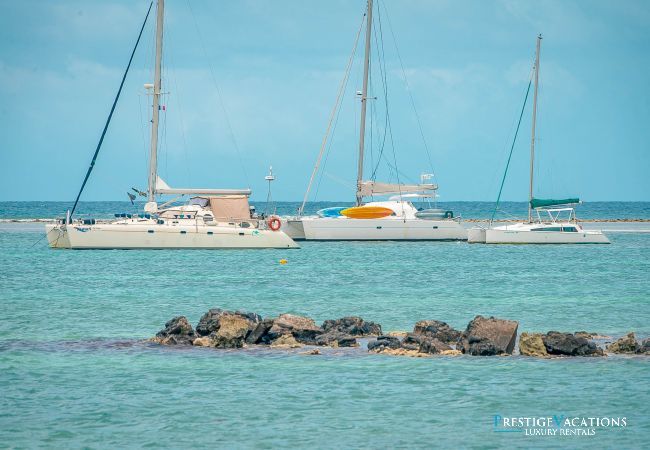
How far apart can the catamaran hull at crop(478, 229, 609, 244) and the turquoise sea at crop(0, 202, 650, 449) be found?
25.9 meters

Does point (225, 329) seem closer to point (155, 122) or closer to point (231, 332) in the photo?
point (231, 332)

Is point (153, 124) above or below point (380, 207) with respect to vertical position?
above

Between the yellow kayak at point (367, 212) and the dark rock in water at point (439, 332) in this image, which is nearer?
the dark rock in water at point (439, 332)

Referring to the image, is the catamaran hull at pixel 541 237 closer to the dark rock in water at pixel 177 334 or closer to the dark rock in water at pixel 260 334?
the dark rock in water at pixel 260 334

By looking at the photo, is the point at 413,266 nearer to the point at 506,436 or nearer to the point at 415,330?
the point at 415,330

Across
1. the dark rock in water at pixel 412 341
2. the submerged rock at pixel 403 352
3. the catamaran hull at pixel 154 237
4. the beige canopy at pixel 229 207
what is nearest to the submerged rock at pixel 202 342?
the submerged rock at pixel 403 352

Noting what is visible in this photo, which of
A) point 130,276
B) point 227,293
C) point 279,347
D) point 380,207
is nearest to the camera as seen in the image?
point 279,347

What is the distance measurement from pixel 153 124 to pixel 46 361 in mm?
34191

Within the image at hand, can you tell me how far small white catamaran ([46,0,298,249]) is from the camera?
53781mm

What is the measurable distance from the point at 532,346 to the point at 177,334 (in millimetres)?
8035

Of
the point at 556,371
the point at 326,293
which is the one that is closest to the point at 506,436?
the point at 556,371

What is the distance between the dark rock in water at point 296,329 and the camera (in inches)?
906

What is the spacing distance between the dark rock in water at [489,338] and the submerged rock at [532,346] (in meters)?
0.25

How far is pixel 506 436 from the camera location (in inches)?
596
